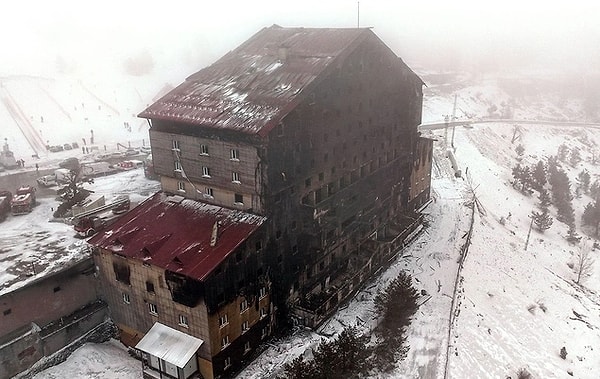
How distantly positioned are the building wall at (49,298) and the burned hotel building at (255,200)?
159cm

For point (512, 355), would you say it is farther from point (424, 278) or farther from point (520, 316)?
point (424, 278)

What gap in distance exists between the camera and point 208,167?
127ft

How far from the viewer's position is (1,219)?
46.2 meters

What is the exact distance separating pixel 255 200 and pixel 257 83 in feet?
33.6

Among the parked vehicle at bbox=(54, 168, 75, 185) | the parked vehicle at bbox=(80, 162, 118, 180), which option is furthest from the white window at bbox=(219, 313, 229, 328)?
the parked vehicle at bbox=(80, 162, 118, 180)

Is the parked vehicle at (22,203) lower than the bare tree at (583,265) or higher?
higher

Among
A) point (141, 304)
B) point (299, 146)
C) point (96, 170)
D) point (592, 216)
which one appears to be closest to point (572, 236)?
point (592, 216)

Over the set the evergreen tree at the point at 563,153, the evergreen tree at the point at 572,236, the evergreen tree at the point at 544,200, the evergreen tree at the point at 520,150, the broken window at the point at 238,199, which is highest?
the broken window at the point at 238,199

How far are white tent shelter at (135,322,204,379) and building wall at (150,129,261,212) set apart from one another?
10.0m

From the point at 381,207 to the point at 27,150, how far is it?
55.9 m

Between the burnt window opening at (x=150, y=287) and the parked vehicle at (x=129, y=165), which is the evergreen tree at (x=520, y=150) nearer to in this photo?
the parked vehicle at (x=129, y=165)

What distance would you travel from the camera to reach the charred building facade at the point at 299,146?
3722cm

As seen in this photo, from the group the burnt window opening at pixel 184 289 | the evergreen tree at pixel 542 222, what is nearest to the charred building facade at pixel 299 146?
the burnt window opening at pixel 184 289

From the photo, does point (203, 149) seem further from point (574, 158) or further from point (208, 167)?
point (574, 158)
